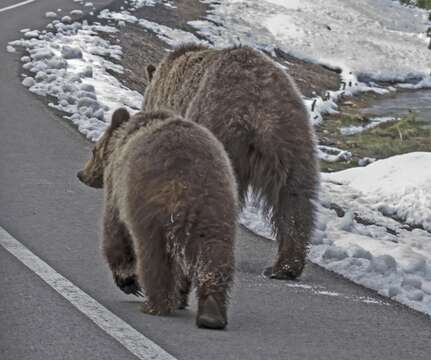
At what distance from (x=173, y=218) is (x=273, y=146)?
6.62 feet

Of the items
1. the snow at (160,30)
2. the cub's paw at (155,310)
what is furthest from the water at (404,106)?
the cub's paw at (155,310)

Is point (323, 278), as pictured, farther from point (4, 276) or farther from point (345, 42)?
point (345, 42)

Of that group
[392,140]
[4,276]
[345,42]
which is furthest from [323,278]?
[345,42]

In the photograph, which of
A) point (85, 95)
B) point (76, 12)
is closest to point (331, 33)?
point (76, 12)

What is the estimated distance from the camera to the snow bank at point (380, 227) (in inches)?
321

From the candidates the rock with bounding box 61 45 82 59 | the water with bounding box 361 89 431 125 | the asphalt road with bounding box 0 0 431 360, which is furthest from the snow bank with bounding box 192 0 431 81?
the asphalt road with bounding box 0 0 431 360

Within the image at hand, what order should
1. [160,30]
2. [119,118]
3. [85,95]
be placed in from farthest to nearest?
[160,30] → [85,95] → [119,118]

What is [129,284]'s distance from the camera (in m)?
7.14

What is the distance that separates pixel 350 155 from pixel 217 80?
31.2 feet

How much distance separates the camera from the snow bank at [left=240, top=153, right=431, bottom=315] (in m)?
8.16

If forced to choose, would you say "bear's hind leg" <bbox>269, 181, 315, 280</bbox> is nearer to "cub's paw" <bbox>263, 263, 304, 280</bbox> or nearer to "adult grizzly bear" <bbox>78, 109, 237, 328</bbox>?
"cub's paw" <bbox>263, 263, 304, 280</bbox>

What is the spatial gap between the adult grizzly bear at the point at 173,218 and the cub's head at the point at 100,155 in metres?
0.48

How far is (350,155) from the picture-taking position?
17.9 meters

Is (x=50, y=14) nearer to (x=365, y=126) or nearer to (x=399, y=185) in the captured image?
(x=365, y=126)
